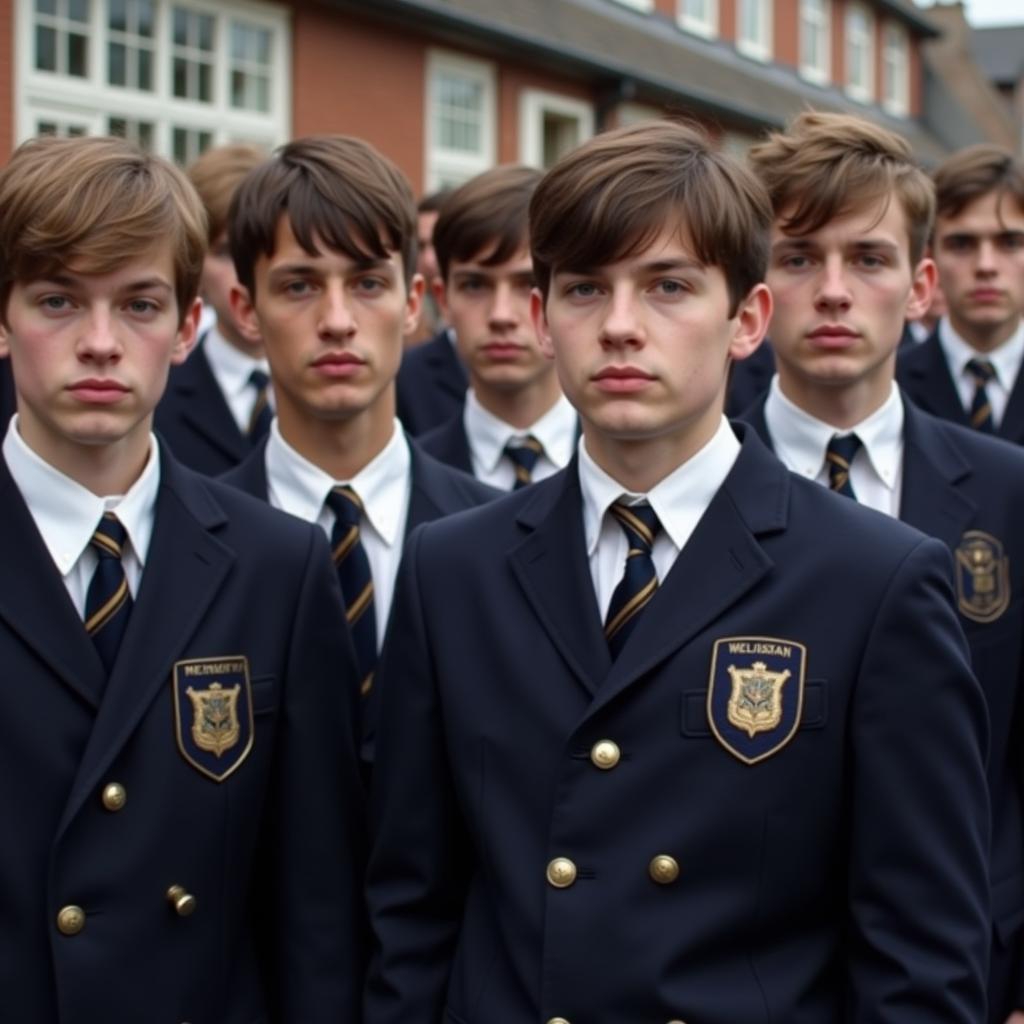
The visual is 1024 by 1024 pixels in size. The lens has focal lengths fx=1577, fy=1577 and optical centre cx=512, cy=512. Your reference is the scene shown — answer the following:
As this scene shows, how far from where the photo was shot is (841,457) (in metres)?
3.73

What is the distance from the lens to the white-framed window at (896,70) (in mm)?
33772

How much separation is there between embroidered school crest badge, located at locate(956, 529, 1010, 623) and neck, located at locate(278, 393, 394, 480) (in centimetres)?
145

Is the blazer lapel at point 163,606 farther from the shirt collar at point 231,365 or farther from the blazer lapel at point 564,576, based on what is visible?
A: the shirt collar at point 231,365

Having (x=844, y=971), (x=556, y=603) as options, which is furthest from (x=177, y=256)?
(x=844, y=971)

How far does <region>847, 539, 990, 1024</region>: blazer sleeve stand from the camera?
2.54 m

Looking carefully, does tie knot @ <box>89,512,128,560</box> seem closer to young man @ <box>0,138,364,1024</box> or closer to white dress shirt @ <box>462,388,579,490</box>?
young man @ <box>0,138,364,1024</box>

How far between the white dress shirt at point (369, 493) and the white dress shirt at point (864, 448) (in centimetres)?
93

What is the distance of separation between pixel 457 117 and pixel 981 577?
14551mm

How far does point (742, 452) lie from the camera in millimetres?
2881

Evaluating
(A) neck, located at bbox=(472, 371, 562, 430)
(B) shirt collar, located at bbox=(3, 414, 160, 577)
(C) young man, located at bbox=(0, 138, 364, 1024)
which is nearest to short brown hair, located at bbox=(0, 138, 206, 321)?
(C) young man, located at bbox=(0, 138, 364, 1024)

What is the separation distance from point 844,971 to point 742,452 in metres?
0.92

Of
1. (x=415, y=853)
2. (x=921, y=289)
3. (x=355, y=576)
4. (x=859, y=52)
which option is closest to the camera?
(x=415, y=853)

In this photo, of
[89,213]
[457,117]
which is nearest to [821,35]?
[457,117]

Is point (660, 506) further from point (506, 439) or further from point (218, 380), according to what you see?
point (218, 380)
